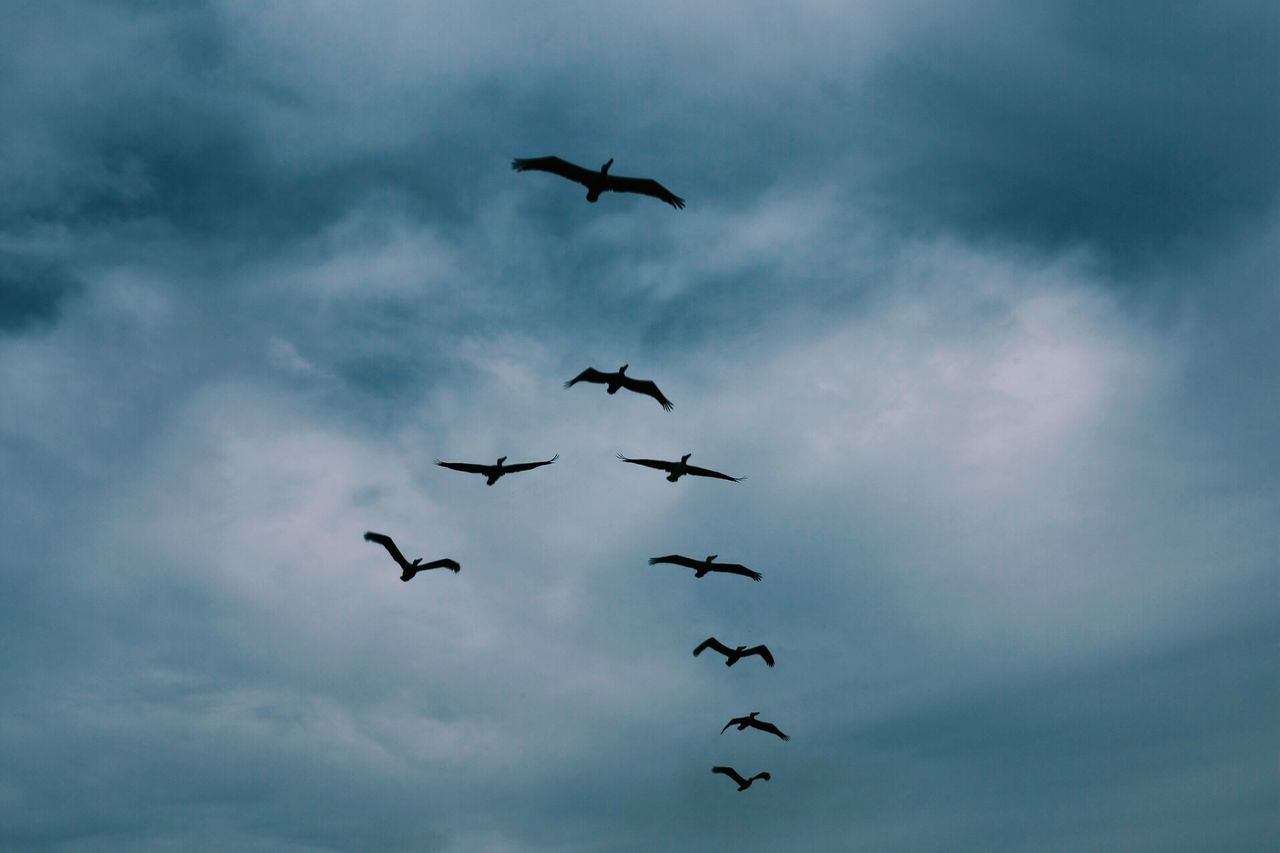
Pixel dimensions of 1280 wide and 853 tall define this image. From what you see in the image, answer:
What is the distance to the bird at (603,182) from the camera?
173ft

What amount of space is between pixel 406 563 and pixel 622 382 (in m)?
17.4

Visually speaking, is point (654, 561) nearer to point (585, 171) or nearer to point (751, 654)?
point (751, 654)

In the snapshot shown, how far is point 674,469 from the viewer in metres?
65.4

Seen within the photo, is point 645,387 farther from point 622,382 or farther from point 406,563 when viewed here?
point 406,563

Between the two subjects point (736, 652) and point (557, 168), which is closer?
point (557, 168)

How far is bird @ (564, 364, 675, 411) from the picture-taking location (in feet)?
199

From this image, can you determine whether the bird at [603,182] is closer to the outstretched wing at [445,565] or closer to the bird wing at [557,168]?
the bird wing at [557,168]

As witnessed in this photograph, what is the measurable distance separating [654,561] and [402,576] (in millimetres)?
14991

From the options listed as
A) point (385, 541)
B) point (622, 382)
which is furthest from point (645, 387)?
point (385, 541)

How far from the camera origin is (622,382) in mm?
62031

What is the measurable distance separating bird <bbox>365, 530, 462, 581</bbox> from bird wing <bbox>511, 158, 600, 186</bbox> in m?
22.6

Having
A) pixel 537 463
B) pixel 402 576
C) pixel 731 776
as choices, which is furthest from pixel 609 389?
pixel 731 776

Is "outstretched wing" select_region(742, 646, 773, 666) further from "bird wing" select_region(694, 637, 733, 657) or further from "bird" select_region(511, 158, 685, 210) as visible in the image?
"bird" select_region(511, 158, 685, 210)

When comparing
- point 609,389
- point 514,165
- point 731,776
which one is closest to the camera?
point 514,165
